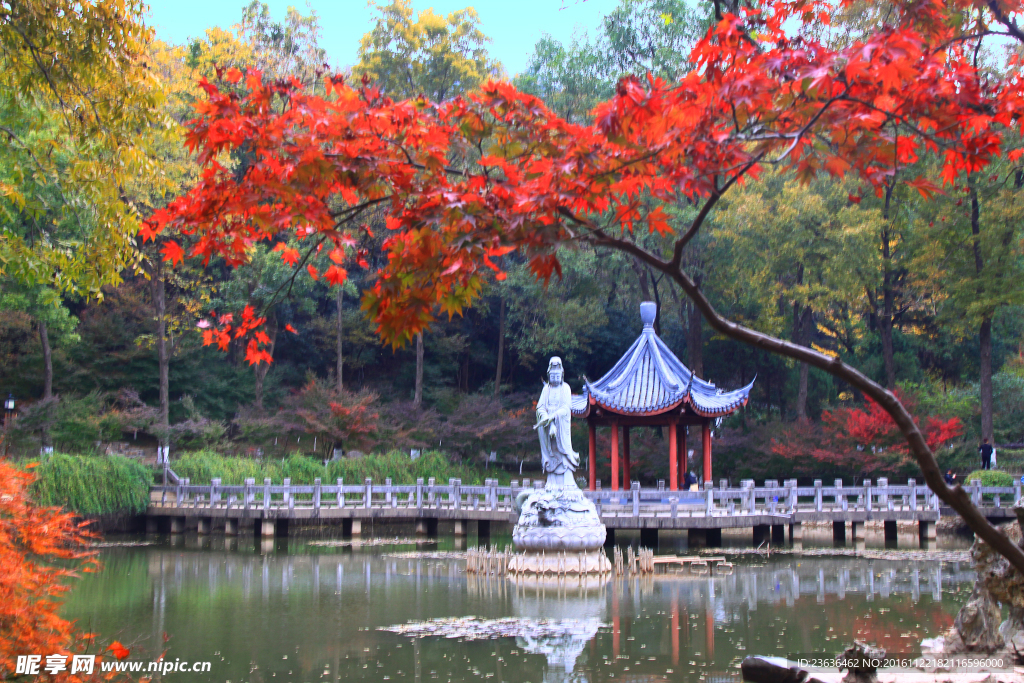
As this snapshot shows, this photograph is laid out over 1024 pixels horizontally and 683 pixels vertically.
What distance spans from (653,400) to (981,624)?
11619 mm

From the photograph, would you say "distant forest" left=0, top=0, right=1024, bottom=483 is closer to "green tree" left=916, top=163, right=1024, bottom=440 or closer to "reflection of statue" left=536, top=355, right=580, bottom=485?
"green tree" left=916, top=163, right=1024, bottom=440

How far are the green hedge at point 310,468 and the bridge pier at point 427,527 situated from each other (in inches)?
76.5

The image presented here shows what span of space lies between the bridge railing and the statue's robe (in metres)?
3.34

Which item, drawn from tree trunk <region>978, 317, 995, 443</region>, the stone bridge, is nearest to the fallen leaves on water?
the stone bridge

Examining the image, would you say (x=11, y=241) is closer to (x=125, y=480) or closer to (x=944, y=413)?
(x=125, y=480)

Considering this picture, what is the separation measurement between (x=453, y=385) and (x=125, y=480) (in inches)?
583

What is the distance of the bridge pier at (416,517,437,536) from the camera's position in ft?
67.9

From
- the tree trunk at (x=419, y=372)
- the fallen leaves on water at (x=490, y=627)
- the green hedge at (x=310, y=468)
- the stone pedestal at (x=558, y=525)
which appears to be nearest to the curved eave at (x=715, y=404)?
the stone pedestal at (x=558, y=525)

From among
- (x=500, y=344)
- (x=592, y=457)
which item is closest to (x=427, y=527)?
(x=592, y=457)

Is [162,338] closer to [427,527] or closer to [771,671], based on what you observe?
[427,527]

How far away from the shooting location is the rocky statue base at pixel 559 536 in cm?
1334

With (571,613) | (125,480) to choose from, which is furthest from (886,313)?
(125,480)

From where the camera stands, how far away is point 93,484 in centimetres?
1848

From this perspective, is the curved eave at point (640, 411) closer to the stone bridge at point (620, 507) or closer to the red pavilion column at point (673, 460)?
the red pavilion column at point (673, 460)
